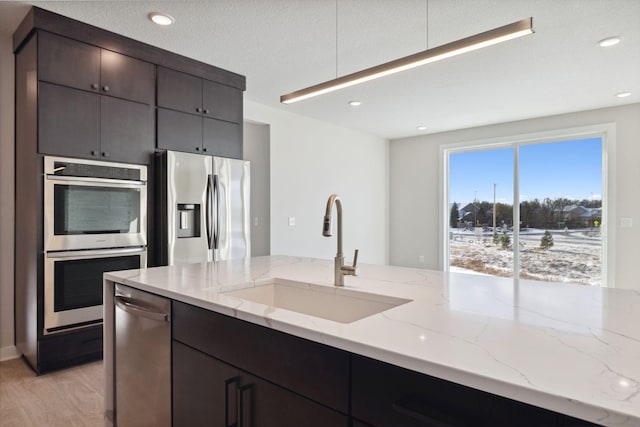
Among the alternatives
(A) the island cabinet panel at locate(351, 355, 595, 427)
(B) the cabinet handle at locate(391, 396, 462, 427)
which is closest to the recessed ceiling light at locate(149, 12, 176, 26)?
(A) the island cabinet panel at locate(351, 355, 595, 427)

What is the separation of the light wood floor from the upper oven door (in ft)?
3.06

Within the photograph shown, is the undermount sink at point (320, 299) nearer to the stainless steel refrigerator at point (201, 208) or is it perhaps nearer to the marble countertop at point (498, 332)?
the marble countertop at point (498, 332)

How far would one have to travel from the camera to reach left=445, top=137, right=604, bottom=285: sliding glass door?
517 cm

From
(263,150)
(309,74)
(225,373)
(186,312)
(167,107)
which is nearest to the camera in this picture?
(225,373)

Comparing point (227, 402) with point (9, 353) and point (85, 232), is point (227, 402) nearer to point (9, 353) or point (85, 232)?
point (85, 232)

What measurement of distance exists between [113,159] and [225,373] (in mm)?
2431

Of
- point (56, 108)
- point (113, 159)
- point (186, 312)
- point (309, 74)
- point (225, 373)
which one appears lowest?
point (225, 373)

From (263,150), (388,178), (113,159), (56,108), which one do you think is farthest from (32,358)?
(388,178)

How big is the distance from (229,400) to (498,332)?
33.1 inches

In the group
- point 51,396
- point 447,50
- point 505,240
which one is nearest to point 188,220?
point 51,396

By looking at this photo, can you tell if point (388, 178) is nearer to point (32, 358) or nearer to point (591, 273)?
point (591, 273)

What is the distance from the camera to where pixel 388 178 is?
7.05m

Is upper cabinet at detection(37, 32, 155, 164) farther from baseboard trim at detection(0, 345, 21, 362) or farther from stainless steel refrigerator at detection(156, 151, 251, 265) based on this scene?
baseboard trim at detection(0, 345, 21, 362)

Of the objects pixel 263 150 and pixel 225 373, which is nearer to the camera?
pixel 225 373
